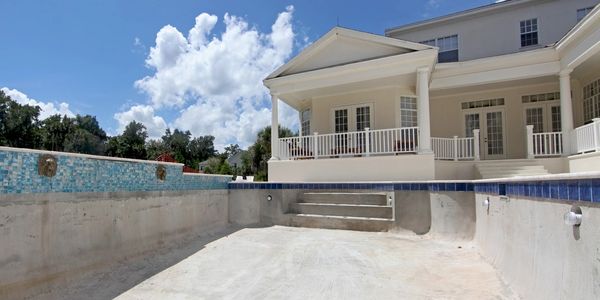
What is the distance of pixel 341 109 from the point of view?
13.2 meters

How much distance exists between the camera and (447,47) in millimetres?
15039

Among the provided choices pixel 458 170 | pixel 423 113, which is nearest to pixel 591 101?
pixel 458 170

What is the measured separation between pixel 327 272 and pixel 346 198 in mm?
4101

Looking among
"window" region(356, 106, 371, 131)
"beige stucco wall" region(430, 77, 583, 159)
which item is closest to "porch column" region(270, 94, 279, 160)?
"window" region(356, 106, 371, 131)

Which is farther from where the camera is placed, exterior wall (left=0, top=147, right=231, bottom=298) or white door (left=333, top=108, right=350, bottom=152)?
white door (left=333, top=108, right=350, bottom=152)

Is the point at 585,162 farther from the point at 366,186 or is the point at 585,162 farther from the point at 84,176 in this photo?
the point at 84,176

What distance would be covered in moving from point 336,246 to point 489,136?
30.3 feet

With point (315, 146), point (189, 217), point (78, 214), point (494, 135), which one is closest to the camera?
point (78, 214)

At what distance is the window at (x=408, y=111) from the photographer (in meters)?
12.4

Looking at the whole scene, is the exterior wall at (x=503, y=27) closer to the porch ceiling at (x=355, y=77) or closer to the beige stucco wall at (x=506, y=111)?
the beige stucco wall at (x=506, y=111)

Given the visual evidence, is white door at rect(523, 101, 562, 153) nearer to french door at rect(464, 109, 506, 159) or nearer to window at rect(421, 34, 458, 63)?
french door at rect(464, 109, 506, 159)

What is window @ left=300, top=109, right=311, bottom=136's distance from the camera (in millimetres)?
14520

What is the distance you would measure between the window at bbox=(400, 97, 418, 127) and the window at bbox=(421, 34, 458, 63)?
11.9 feet

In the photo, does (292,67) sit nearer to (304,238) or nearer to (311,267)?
(304,238)
